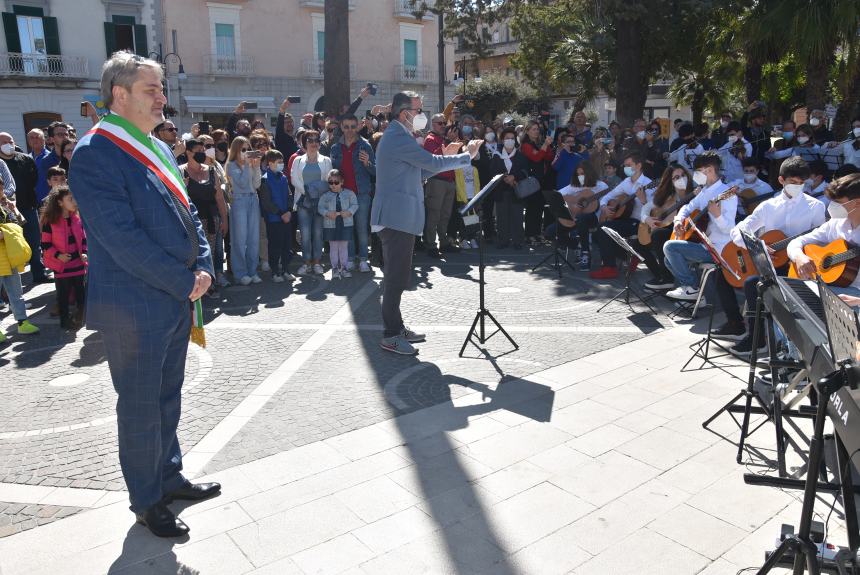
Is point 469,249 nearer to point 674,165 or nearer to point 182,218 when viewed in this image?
point 674,165

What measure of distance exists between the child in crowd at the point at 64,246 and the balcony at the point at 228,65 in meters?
26.0

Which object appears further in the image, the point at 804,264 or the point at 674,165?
the point at 674,165

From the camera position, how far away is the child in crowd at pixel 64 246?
7.34 m

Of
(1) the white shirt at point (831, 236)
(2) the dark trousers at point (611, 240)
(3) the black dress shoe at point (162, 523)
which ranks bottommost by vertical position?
(3) the black dress shoe at point (162, 523)

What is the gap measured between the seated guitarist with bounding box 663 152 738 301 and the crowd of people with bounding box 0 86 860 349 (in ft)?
0.05

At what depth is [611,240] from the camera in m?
9.34

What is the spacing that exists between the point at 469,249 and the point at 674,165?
4464mm

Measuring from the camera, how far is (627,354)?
624cm

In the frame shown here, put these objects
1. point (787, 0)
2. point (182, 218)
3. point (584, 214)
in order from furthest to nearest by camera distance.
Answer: point (787, 0), point (584, 214), point (182, 218)

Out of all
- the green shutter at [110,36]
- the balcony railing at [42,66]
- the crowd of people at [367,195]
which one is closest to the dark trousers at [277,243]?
the crowd of people at [367,195]

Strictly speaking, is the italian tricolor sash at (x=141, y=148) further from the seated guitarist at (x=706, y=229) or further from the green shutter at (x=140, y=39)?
the green shutter at (x=140, y=39)

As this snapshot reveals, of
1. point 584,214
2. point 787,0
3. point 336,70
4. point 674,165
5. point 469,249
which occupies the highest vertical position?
point 787,0

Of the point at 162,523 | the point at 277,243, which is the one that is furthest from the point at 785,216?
the point at 277,243

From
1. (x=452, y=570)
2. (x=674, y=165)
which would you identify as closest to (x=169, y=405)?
(x=452, y=570)
